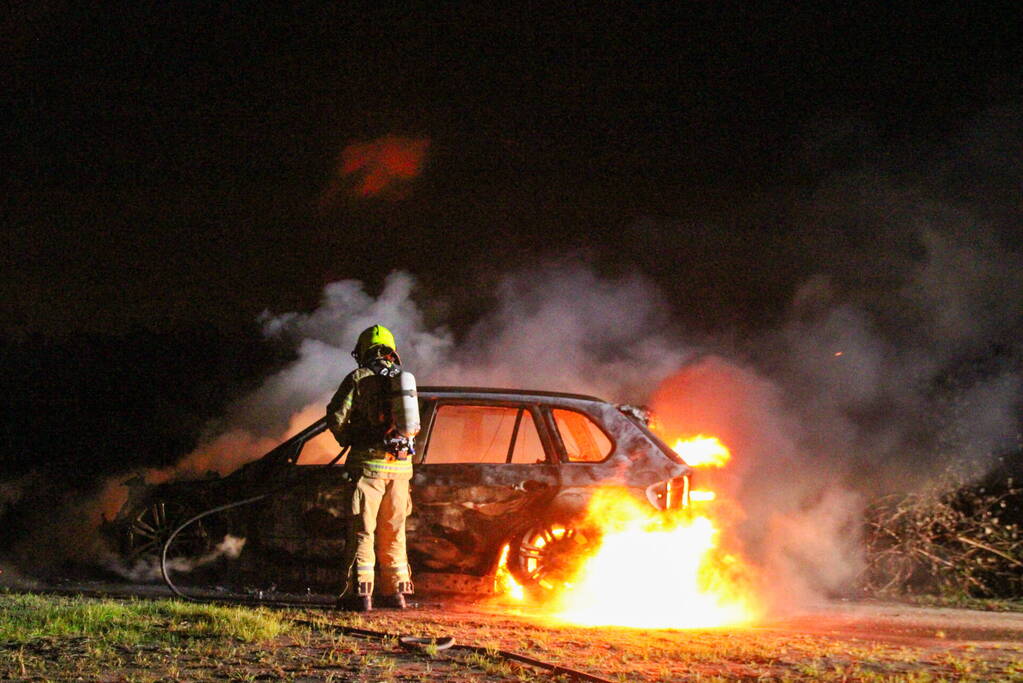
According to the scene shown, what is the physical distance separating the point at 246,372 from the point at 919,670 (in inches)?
497

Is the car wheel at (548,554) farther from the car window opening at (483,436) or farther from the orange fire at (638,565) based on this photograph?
the car window opening at (483,436)

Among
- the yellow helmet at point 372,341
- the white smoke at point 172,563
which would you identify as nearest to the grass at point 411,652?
the white smoke at point 172,563

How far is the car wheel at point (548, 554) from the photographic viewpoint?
20.5 ft

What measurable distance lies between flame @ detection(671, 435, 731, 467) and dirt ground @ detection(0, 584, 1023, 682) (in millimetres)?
1374

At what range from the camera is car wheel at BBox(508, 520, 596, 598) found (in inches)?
246

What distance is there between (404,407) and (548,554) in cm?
140

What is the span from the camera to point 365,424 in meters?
6.22

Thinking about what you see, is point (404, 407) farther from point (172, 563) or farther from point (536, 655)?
point (172, 563)

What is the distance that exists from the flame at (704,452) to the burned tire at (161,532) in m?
3.53

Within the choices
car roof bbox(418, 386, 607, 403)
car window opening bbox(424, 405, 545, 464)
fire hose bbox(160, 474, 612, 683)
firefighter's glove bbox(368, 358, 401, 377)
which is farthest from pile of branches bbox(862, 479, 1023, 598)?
fire hose bbox(160, 474, 612, 683)

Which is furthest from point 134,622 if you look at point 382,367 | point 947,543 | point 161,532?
point 947,543

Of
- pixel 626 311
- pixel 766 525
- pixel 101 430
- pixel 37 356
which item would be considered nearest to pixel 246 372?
pixel 101 430

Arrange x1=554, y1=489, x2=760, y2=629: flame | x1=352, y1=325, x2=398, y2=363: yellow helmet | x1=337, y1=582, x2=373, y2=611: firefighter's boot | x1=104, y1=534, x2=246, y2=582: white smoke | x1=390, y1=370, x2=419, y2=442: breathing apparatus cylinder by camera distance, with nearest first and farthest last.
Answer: x1=337, y1=582, x2=373, y2=611: firefighter's boot → x1=390, y1=370, x2=419, y2=442: breathing apparatus cylinder → x1=554, y1=489, x2=760, y2=629: flame → x1=352, y1=325, x2=398, y2=363: yellow helmet → x1=104, y1=534, x2=246, y2=582: white smoke

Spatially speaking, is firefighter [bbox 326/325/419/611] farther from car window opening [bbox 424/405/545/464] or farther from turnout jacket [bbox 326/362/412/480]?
car window opening [bbox 424/405/545/464]
